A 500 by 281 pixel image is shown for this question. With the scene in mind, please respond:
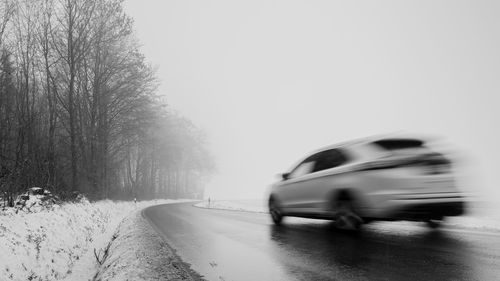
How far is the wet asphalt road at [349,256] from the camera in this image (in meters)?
3.56

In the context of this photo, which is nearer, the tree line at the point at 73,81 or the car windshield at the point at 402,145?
the car windshield at the point at 402,145

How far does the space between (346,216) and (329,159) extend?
52.4 inches

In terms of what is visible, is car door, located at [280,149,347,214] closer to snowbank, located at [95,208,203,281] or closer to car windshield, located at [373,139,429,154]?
car windshield, located at [373,139,429,154]

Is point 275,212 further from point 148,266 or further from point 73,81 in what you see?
point 73,81

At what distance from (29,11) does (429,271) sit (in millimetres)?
20559

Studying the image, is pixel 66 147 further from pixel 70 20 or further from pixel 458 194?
pixel 458 194

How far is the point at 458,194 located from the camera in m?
5.89

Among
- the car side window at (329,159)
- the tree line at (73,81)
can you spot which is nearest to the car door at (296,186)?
the car side window at (329,159)

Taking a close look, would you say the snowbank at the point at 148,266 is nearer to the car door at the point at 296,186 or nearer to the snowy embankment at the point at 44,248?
the snowy embankment at the point at 44,248

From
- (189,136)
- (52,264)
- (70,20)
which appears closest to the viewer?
(52,264)

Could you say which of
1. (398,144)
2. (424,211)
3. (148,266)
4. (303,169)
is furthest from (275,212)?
(148,266)

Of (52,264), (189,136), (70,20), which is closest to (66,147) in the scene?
(70,20)

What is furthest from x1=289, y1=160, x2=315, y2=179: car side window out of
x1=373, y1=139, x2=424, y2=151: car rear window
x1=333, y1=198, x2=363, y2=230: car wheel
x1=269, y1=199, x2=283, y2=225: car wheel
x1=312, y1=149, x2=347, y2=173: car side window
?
x1=373, y1=139, x2=424, y2=151: car rear window

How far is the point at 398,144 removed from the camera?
6066 millimetres
